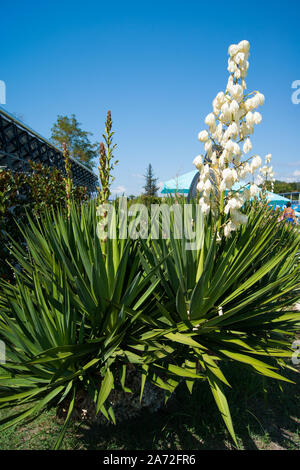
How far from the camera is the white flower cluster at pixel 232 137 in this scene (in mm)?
1858

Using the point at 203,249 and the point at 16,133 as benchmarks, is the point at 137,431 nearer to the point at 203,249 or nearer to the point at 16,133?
the point at 203,249

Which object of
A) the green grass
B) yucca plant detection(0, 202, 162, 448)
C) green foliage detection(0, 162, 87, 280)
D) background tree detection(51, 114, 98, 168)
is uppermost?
background tree detection(51, 114, 98, 168)

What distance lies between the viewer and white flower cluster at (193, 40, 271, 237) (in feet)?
6.10

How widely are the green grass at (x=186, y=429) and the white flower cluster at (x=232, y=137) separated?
1.37 m

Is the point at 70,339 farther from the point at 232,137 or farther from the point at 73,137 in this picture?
the point at 73,137

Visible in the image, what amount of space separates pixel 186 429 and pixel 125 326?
2.96 ft

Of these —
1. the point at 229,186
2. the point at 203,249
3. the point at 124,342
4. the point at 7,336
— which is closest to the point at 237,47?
the point at 229,186

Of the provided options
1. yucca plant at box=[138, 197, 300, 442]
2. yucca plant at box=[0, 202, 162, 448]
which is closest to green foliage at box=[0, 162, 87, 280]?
yucca plant at box=[0, 202, 162, 448]

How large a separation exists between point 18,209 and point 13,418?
2131mm

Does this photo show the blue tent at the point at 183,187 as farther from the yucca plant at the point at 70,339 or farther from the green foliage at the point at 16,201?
the green foliage at the point at 16,201

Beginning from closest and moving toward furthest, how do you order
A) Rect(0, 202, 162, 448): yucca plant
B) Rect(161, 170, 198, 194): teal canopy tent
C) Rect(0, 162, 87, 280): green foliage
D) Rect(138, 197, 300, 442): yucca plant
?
Rect(0, 202, 162, 448): yucca plant
Rect(138, 197, 300, 442): yucca plant
Rect(161, 170, 198, 194): teal canopy tent
Rect(0, 162, 87, 280): green foliage

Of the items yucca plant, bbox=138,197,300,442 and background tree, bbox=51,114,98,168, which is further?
background tree, bbox=51,114,98,168

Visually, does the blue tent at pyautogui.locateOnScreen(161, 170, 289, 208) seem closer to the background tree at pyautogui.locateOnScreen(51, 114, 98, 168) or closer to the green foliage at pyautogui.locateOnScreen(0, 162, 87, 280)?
the green foliage at pyautogui.locateOnScreen(0, 162, 87, 280)

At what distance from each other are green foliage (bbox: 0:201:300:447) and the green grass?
0.35m
